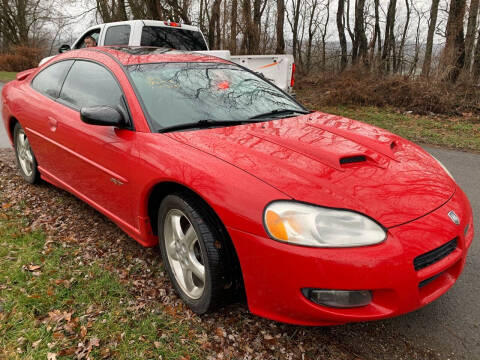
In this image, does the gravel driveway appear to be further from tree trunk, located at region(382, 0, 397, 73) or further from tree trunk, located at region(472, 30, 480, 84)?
tree trunk, located at region(382, 0, 397, 73)

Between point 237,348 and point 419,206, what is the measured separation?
1243mm

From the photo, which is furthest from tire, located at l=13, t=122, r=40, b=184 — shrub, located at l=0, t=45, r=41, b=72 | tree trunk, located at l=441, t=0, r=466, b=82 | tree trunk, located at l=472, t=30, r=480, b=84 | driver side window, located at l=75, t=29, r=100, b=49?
shrub, located at l=0, t=45, r=41, b=72

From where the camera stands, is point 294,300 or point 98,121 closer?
point 294,300

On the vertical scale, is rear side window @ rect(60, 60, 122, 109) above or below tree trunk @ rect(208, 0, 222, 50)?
below

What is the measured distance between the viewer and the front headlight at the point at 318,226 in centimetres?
171

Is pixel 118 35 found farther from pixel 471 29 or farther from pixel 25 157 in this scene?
pixel 471 29

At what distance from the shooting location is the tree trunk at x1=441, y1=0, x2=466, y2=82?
9.26 metres

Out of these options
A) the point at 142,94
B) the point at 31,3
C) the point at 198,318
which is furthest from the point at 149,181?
the point at 31,3

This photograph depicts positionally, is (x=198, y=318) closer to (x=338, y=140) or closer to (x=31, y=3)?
(x=338, y=140)

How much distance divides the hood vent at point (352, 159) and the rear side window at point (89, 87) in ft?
5.32

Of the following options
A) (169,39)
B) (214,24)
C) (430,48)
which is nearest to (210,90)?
(169,39)

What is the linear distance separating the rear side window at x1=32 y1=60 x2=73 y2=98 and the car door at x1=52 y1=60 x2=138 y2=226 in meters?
0.14

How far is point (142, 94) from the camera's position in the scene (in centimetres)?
261

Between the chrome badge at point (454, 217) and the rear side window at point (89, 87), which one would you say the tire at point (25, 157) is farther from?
the chrome badge at point (454, 217)
